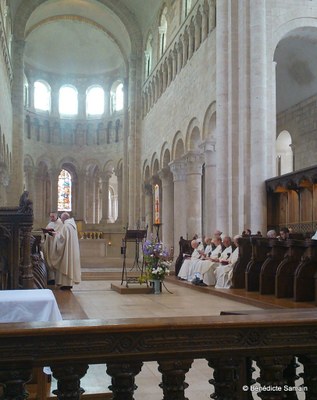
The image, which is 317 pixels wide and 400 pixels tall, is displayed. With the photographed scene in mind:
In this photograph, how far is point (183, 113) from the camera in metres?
23.7

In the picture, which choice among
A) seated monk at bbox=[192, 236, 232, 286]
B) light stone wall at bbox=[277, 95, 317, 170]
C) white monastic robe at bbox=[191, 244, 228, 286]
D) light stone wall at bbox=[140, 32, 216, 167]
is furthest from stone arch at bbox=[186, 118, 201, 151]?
white monastic robe at bbox=[191, 244, 228, 286]

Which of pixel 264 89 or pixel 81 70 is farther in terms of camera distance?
pixel 81 70

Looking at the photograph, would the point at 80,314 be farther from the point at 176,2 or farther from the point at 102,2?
the point at 102,2

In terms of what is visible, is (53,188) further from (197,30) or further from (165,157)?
(197,30)

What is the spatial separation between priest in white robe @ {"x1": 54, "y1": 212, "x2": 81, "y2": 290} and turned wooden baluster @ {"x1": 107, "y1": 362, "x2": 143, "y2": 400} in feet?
34.5

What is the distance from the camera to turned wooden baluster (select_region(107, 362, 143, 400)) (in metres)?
2.04

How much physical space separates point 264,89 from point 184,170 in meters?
8.53

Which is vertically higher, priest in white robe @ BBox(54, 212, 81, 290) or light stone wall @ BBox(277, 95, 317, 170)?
light stone wall @ BBox(277, 95, 317, 170)

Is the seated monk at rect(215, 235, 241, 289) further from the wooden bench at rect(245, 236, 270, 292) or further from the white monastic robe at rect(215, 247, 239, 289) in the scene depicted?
the wooden bench at rect(245, 236, 270, 292)

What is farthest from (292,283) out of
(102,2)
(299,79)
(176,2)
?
(102,2)

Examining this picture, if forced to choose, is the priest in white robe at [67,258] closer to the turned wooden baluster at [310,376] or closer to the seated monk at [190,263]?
the seated monk at [190,263]

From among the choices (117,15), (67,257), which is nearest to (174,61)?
(117,15)

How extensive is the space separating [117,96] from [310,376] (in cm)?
3786

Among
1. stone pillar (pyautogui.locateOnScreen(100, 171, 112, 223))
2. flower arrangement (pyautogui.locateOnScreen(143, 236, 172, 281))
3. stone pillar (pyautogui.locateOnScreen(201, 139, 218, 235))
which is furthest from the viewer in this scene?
stone pillar (pyautogui.locateOnScreen(100, 171, 112, 223))
